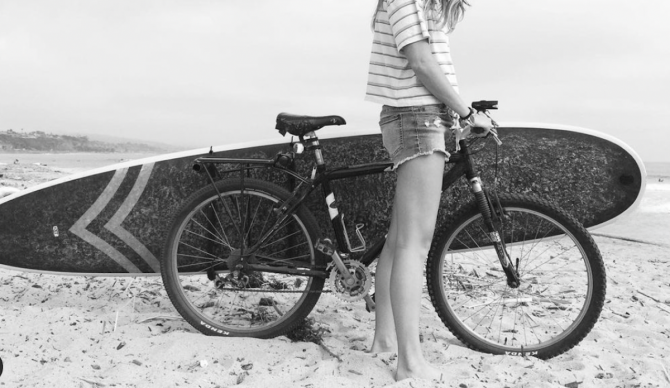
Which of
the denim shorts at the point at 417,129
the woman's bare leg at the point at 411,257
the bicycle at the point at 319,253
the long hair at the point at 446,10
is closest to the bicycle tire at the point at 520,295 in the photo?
the bicycle at the point at 319,253

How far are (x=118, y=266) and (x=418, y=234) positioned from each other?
1.82 metres

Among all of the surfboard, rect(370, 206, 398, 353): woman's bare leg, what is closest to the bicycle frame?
rect(370, 206, 398, 353): woman's bare leg

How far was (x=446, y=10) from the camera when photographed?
1803 mm

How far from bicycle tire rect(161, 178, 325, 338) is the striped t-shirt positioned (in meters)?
0.71

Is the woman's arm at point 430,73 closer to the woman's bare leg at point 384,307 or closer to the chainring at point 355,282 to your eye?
the woman's bare leg at point 384,307

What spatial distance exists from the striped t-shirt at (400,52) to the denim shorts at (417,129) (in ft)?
0.10

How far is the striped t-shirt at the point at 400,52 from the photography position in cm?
173

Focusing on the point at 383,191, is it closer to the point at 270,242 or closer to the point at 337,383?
the point at 270,242

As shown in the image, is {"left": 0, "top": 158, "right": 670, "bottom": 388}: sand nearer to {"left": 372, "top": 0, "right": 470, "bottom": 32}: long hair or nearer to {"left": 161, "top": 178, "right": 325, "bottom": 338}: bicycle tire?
{"left": 161, "top": 178, "right": 325, "bottom": 338}: bicycle tire

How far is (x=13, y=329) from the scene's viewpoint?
241 centimetres

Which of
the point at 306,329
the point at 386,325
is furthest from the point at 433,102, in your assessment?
the point at 306,329

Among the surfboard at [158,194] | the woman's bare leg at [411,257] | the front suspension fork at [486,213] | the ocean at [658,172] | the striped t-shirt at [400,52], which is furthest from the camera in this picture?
the ocean at [658,172]

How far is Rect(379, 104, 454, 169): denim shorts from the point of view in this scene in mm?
1815

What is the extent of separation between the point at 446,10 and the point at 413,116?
1.18ft
